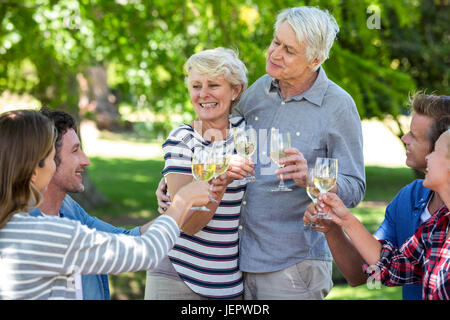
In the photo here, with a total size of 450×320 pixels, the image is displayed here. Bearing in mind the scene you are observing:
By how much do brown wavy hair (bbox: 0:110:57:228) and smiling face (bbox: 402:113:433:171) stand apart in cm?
184

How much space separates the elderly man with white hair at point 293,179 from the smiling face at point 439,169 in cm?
62

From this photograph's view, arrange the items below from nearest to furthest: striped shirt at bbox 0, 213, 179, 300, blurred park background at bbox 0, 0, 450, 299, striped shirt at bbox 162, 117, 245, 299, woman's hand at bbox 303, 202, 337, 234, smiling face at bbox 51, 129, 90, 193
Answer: striped shirt at bbox 0, 213, 179, 300 < woman's hand at bbox 303, 202, 337, 234 < smiling face at bbox 51, 129, 90, 193 < striped shirt at bbox 162, 117, 245, 299 < blurred park background at bbox 0, 0, 450, 299

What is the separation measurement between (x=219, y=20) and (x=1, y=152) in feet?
21.4

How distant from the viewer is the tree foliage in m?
8.29

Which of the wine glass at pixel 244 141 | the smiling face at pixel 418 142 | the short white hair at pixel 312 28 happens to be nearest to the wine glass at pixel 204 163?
the wine glass at pixel 244 141

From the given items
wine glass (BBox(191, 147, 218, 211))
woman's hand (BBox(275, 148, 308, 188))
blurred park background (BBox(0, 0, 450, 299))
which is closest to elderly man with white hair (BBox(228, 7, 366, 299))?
woman's hand (BBox(275, 148, 308, 188))

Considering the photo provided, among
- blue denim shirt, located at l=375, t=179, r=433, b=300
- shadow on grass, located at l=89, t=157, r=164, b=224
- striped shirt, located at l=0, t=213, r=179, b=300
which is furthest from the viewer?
shadow on grass, located at l=89, t=157, r=164, b=224

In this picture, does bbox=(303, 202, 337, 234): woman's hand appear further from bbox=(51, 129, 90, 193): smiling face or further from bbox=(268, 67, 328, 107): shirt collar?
bbox=(51, 129, 90, 193): smiling face

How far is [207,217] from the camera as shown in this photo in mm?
3291

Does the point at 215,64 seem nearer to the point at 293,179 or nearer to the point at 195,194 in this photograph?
the point at 293,179

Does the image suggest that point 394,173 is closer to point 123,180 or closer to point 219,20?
point 123,180

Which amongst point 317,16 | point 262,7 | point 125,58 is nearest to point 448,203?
point 317,16

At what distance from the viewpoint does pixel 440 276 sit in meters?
2.62

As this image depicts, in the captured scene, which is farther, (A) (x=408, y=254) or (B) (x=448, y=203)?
(A) (x=408, y=254)
